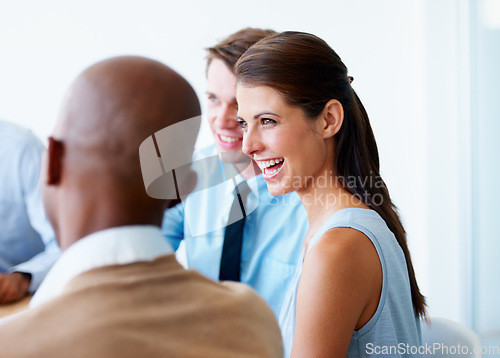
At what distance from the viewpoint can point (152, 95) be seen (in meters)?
0.30

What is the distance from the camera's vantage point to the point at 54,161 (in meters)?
0.29

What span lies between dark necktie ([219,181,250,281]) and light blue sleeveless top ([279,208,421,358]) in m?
0.15

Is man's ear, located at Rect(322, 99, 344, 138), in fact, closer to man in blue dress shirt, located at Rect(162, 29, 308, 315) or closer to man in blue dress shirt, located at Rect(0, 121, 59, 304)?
man in blue dress shirt, located at Rect(162, 29, 308, 315)

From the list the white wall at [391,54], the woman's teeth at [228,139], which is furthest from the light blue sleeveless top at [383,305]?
the white wall at [391,54]

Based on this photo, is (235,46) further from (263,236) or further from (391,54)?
(391,54)

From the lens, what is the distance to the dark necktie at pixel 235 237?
0.80 meters

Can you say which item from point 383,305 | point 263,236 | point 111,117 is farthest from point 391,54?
point 111,117

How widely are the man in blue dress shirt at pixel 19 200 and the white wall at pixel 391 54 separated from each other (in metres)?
0.54

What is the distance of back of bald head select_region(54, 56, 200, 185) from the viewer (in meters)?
0.29

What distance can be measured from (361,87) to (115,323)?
128 centimetres

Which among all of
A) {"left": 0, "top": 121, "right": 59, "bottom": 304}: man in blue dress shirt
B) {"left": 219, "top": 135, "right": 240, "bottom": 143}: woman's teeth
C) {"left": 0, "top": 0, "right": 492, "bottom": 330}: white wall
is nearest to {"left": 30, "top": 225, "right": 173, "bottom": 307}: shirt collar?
{"left": 0, "top": 121, "right": 59, "bottom": 304}: man in blue dress shirt

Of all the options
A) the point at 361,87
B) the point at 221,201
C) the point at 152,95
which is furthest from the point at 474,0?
the point at 152,95

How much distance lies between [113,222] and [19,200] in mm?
410

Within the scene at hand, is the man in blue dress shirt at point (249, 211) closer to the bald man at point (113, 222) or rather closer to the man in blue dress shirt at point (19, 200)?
the man in blue dress shirt at point (19, 200)
